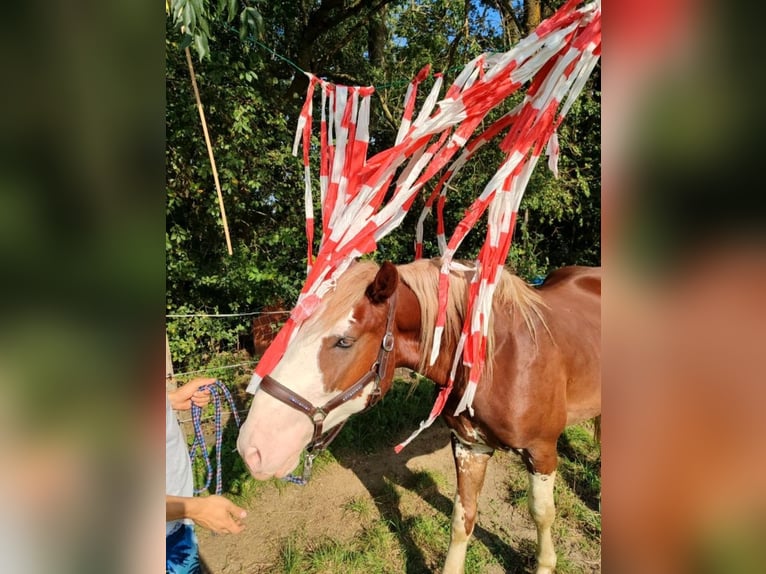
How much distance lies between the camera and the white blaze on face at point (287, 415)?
1.56 m

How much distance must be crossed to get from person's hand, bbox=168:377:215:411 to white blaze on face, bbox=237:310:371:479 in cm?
48

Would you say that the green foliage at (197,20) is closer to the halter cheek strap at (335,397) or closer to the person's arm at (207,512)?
the halter cheek strap at (335,397)

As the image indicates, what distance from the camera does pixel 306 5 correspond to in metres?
6.34

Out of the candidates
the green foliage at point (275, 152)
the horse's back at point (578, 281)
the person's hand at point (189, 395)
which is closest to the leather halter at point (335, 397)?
the person's hand at point (189, 395)

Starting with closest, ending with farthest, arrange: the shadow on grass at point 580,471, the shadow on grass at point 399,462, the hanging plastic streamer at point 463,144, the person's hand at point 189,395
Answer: the hanging plastic streamer at point 463,144 → the person's hand at point 189,395 → the shadow on grass at point 399,462 → the shadow on grass at point 580,471

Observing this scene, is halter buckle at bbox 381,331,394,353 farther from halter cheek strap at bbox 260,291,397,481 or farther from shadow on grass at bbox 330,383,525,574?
shadow on grass at bbox 330,383,525,574

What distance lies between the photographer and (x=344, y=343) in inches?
67.3

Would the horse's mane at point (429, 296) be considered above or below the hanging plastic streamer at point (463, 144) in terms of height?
below

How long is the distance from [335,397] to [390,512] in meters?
1.95

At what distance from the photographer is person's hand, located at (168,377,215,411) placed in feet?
6.40

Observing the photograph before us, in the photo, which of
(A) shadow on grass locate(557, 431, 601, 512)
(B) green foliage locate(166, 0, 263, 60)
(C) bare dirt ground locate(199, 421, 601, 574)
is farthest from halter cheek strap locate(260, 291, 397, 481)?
(A) shadow on grass locate(557, 431, 601, 512)

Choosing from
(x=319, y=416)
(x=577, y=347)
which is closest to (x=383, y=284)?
(x=319, y=416)

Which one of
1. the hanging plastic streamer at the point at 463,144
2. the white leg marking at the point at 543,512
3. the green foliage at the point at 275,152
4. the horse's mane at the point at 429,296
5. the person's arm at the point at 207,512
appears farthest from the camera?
the green foliage at the point at 275,152
